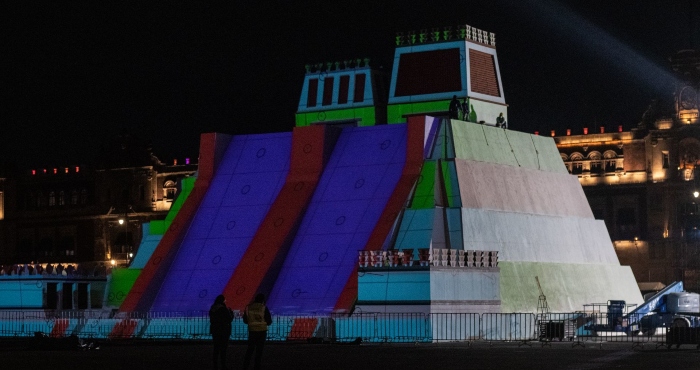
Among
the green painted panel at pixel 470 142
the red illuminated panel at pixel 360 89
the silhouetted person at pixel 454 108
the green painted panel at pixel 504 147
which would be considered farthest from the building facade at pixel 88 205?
the green painted panel at pixel 470 142

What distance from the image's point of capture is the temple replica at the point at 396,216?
60594 mm

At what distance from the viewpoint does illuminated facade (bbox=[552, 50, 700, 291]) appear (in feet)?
379

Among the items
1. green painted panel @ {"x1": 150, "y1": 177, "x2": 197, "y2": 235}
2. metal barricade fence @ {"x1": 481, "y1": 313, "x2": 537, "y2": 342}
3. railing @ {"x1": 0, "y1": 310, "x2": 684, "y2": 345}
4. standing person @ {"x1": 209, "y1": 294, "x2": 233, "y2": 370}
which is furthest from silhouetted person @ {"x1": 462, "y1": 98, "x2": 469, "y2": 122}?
standing person @ {"x1": 209, "y1": 294, "x2": 233, "y2": 370}

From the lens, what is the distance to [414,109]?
75.2 m

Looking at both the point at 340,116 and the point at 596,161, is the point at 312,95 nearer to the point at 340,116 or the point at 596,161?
the point at 340,116

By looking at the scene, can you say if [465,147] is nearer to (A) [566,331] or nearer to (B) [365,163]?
(B) [365,163]

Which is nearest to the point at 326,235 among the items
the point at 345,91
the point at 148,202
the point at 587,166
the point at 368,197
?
the point at 368,197

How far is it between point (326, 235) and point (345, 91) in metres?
14.0

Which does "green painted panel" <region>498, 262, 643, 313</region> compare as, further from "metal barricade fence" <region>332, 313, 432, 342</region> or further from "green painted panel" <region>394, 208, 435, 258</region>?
"metal barricade fence" <region>332, 313, 432, 342</region>

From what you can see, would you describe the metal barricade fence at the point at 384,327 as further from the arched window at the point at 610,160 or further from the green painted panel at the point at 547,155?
the arched window at the point at 610,160

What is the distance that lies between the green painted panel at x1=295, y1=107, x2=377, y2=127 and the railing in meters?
16.4

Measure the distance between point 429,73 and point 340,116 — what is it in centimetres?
517

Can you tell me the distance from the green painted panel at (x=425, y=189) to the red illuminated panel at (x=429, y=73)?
9.78 m

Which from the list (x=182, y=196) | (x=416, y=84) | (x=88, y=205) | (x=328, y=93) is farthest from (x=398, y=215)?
(x=88, y=205)
